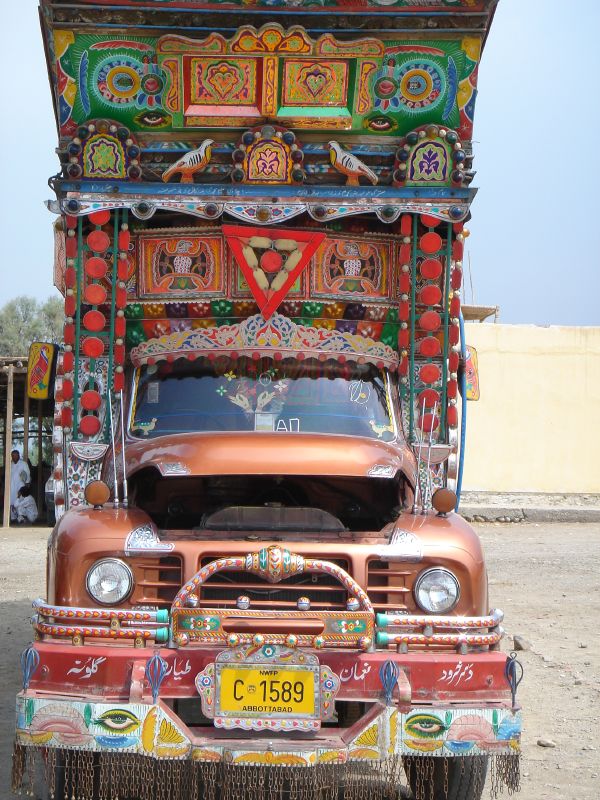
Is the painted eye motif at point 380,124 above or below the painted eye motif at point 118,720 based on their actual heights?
above

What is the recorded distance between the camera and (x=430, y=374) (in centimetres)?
636

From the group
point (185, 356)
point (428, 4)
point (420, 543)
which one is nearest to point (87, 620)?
point (420, 543)

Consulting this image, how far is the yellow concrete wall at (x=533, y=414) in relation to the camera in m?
19.2

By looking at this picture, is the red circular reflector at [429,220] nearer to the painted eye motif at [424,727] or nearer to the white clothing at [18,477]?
the painted eye motif at [424,727]

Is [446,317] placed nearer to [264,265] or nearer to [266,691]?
[264,265]

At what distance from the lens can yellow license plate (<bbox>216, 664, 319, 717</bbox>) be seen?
155 inches

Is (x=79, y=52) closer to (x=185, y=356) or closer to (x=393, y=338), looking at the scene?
(x=185, y=356)

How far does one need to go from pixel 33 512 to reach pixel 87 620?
47.1 ft

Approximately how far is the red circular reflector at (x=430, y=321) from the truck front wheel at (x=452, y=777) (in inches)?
107

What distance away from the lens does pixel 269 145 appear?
6203 mm

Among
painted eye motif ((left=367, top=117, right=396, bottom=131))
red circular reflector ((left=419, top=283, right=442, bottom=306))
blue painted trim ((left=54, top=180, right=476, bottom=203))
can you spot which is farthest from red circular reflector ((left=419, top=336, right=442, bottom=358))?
painted eye motif ((left=367, top=117, right=396, bottom=131))

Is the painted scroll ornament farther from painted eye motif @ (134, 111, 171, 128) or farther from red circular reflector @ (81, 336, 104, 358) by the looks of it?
red circular reflector @ (81, 336, 104, 358)

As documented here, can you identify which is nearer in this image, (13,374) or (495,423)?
(13,374)

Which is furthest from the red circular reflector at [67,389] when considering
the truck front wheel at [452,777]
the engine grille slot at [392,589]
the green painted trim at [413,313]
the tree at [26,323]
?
the tree at [26,323]
